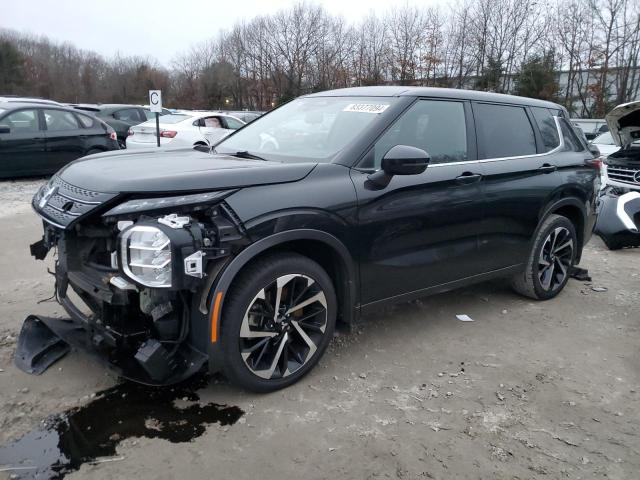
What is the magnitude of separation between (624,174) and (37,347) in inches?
342

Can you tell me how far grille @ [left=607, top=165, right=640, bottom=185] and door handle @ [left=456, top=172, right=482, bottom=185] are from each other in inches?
226

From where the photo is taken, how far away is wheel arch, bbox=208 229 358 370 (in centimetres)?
275

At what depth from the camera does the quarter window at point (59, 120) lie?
10.3 meters

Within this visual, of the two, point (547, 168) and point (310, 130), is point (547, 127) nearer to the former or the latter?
point (547, 168)

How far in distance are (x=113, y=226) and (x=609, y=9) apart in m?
35.6

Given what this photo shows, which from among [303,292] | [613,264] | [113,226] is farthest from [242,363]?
[613,264]

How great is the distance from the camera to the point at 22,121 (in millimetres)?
9984

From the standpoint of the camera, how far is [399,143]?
359 cm

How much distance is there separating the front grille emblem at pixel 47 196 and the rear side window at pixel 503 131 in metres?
2.99

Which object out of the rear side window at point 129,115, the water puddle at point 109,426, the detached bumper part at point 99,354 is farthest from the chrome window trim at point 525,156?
the rear side window at point 129,115

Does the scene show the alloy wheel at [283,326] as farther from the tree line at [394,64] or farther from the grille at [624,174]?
the tree line at [394,64]

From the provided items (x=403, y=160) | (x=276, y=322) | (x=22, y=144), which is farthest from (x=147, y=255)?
(x=22, y=144)

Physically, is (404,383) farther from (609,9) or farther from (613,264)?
(609,9)

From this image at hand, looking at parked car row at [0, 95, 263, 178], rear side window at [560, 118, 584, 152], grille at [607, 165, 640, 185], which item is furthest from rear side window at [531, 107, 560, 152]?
parked car row at [0, 95, 263, 178]
